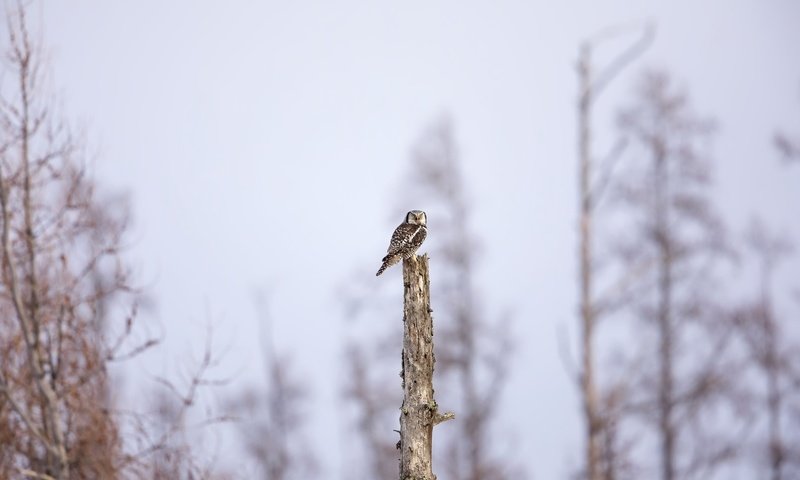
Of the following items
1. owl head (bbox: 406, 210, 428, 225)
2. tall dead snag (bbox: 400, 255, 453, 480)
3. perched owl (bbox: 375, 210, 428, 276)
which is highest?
owl head (bbox: 406, 210, 428, 225)

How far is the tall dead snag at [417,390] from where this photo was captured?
7281 mm

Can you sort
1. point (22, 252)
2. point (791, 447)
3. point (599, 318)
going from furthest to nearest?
point (791, 447) → point (599, 318) → point (22, 252)

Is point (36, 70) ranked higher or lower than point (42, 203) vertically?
higher

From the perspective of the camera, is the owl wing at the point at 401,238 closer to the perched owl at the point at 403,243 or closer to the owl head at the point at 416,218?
the perched owl at the point at 403,243

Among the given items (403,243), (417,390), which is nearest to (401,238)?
(403,243)

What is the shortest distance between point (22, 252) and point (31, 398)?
1404 millimetres

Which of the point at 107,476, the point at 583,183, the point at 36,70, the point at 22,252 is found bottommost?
the point at 107,476

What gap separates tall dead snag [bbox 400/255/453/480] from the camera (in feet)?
23.9

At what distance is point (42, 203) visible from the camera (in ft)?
28.6

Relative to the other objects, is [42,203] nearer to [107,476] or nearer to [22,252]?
[22,252]

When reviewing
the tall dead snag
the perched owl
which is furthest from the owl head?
the tall dead snag

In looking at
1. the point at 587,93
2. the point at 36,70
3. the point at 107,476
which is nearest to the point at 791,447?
the point at 587,93

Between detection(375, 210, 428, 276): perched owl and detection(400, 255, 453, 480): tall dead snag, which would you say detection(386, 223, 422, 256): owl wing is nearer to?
detection(375, 210, 428, 276): perched owl

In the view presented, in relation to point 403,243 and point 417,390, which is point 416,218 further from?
point 417,390
